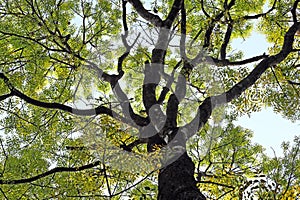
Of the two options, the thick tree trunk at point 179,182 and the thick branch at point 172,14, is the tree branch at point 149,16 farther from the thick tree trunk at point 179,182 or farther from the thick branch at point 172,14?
the thick tree trunk at point 179,182

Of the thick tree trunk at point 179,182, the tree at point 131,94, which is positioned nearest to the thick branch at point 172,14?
the tree at point 131,94

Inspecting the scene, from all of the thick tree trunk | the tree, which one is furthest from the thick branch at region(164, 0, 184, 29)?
the thick tree trunk

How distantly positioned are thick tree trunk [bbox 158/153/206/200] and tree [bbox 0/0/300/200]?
0.37 ft

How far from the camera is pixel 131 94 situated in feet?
25.8

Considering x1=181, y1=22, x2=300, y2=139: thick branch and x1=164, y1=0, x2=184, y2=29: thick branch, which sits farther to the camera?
x1=164, y1=0, x2=184, y2=29: thick branch

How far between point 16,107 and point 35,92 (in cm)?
70

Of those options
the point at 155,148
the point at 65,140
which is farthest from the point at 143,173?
the point at 65,140

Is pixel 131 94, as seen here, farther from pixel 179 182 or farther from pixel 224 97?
pixel 179 182

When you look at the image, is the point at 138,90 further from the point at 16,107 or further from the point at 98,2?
the point at 16,107

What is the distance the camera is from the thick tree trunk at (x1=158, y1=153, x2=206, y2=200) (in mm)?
3537

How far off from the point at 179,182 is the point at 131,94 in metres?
4.28

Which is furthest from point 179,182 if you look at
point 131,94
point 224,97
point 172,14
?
point 131,94

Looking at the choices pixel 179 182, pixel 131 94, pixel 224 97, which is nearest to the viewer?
pixel 179 182

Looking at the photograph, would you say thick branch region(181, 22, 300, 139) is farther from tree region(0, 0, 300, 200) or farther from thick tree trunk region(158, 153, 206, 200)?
thick tree trunk region(158, 153, 206, 200)
